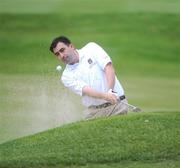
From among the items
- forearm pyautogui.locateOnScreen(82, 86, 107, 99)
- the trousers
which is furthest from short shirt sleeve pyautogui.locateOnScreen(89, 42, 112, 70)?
the trousers

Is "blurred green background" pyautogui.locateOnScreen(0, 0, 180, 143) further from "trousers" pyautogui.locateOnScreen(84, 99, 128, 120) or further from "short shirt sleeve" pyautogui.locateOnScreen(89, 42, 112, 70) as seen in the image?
"short shirt sleeve" pyautogui.locateOnScreen(89, 42, 112, 70)

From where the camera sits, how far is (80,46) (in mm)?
3191

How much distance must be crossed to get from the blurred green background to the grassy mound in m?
0.31

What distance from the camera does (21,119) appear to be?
318 cm

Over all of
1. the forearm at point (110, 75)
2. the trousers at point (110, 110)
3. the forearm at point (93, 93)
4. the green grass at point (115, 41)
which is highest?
the green grass at point (115, 41)

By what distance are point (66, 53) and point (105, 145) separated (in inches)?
22.1

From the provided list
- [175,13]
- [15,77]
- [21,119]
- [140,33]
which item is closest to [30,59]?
[15,77]

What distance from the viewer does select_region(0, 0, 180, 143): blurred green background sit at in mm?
3166

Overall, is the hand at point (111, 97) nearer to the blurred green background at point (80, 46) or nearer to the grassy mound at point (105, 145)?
the grassy mound at point (105, 145)

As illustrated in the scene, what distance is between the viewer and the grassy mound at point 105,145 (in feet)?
8.11

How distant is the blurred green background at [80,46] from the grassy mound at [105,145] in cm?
31

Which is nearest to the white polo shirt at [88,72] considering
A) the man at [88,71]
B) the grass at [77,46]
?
the man at [88,71]
